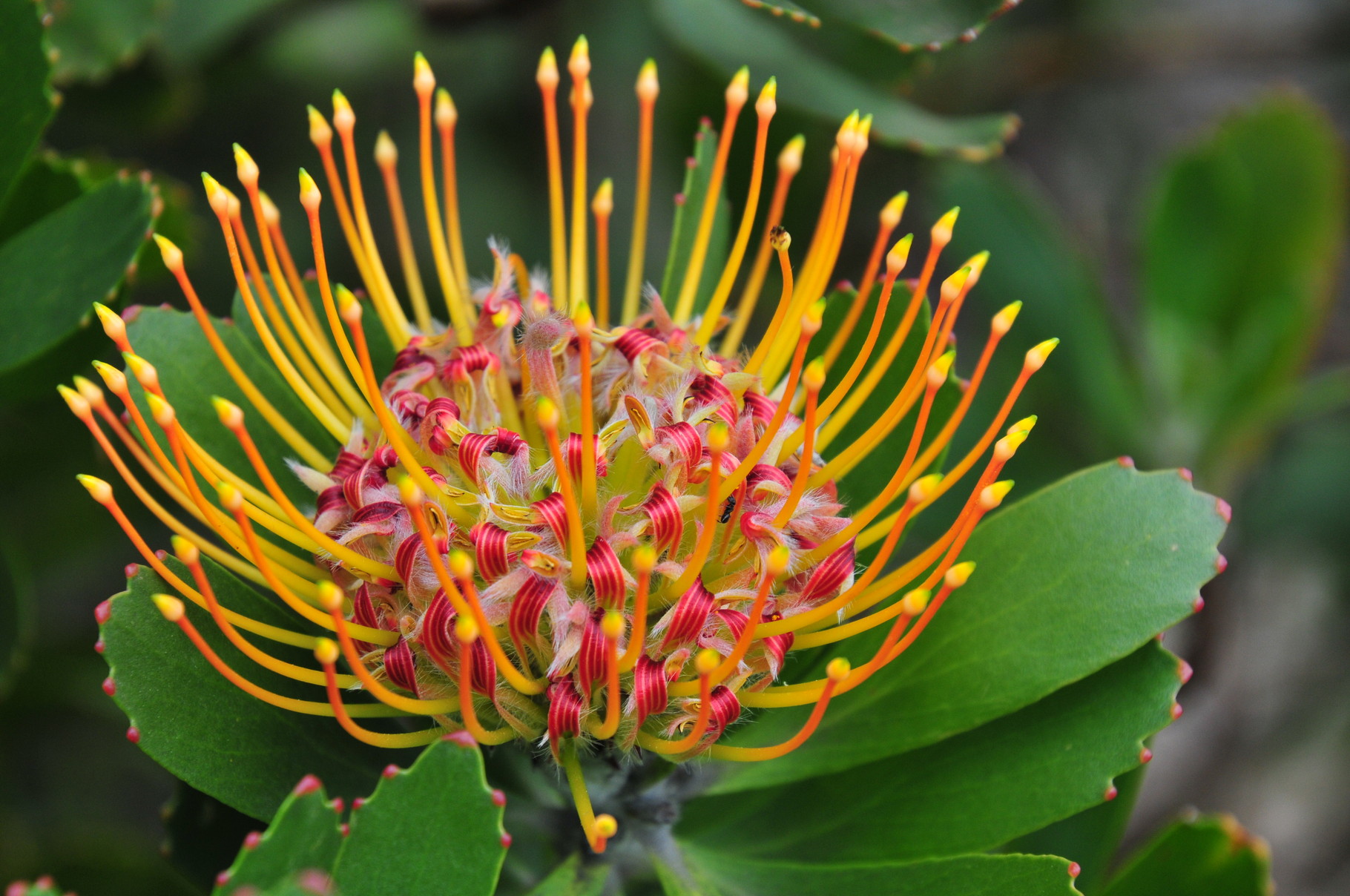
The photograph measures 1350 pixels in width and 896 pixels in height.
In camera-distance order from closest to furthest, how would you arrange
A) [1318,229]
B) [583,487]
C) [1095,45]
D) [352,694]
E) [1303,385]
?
1. [583,487]
2. [352,694]
3. [1318,229]
4. [1303,385]
5. [1095,45]

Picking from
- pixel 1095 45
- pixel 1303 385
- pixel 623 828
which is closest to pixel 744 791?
pixel 623 828

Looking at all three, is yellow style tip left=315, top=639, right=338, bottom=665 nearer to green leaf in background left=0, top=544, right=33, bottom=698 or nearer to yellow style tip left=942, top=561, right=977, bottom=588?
yellow style tip left=942, top=561, right=977, bottom=588

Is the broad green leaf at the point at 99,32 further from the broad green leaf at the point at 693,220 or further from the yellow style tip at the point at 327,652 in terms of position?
the yellow style tip at the point at 327,652

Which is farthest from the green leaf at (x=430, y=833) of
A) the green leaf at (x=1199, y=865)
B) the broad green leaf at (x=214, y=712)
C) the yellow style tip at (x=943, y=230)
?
the green leaf at (x=1199, y=865)

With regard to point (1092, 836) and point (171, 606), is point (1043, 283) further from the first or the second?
point (171, 606)

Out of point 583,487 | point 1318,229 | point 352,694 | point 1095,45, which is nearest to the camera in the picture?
point 583,487

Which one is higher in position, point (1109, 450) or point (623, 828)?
point (623, 828)

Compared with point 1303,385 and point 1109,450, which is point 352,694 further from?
point 1303,385
